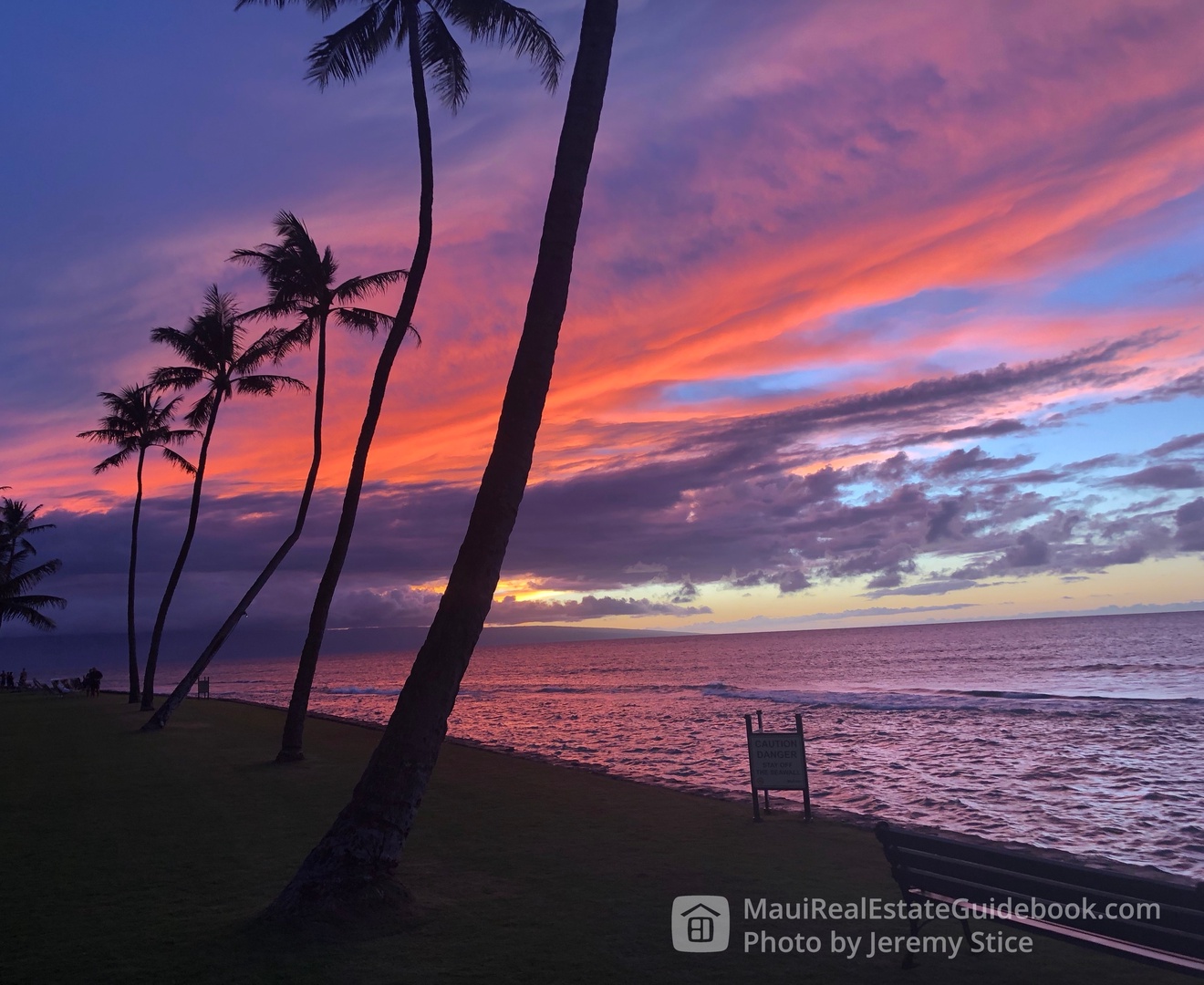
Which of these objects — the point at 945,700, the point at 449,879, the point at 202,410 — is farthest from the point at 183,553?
the point at 945,700

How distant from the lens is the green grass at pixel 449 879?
5.57 m

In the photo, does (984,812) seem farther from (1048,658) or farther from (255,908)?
(1048,658)

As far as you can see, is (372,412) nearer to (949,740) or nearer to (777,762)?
(777,762)

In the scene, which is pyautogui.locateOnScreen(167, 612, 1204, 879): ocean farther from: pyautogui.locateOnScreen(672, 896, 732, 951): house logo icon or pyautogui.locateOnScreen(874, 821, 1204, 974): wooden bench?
pyautogui.locateOnScreen(874, 821, 1204, 974): wooden bench

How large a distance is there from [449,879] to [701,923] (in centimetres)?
258

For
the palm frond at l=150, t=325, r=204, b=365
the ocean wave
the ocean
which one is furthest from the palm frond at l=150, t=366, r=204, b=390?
the ocean wave

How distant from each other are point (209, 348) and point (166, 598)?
358 inches

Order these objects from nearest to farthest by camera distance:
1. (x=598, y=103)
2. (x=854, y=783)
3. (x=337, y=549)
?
(x=598, y=103)
(x=337, y=549)
(x=854, y=783)

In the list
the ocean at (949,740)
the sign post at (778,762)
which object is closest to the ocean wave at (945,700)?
the ocean at (949,740)

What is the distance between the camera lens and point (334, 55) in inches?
589

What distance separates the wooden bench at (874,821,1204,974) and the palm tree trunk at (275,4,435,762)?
11414mm

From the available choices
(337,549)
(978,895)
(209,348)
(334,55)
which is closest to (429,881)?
(978,895)

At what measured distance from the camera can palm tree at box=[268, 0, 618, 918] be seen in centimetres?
632

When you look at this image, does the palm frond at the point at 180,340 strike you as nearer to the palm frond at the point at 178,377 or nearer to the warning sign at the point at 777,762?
the palm frond at the point at 178,377
